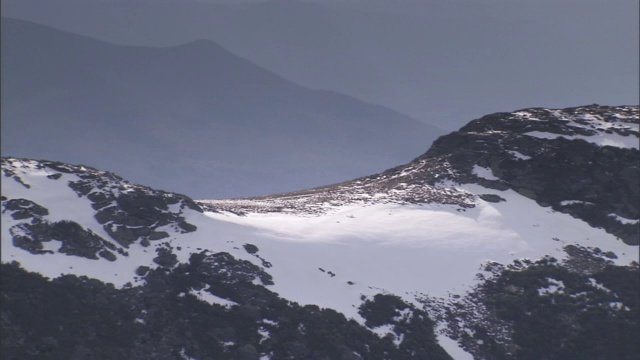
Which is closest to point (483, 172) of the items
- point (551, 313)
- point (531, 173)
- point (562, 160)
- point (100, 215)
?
point (531, 173)

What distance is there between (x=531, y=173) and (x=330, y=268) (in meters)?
21.8

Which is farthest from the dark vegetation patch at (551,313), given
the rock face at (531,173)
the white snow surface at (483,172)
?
the white snow surface at (483,172)

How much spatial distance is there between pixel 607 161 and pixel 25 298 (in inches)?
1627

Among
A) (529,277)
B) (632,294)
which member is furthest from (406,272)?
(632,294)

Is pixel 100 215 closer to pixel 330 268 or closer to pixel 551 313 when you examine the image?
pixel 330 268

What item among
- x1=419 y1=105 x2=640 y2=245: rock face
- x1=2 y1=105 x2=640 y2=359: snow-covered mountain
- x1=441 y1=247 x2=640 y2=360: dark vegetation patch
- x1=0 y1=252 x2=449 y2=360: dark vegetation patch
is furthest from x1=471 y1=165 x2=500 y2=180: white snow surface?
x1=0 y1=252 x2=449 y2=360: dark vegetation patch

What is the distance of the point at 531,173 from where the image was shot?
6900cm

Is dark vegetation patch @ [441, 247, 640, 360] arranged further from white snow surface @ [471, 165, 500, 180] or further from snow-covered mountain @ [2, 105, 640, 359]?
white snow surface @ [471, 165, 500, 180]

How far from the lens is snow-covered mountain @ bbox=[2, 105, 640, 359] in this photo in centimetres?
4366

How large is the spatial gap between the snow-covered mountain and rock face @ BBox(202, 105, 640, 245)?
18 cm

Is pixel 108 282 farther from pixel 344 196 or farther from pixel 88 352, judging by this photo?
pixel 344 196

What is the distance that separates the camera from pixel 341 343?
45.2m

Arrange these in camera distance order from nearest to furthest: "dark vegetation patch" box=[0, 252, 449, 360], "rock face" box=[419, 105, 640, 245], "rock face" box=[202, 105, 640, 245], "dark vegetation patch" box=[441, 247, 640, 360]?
"dark vegetation patch" box=[0, 252, 449, 360] → "dark vegetation patch" box=[441, 247, 640, 360] → "rock face" box=[202, 105, 640, 245] → "rock face" box=[419, 105, 640, 245]

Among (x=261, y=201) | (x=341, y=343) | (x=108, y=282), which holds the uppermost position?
(x=261, y=201)
